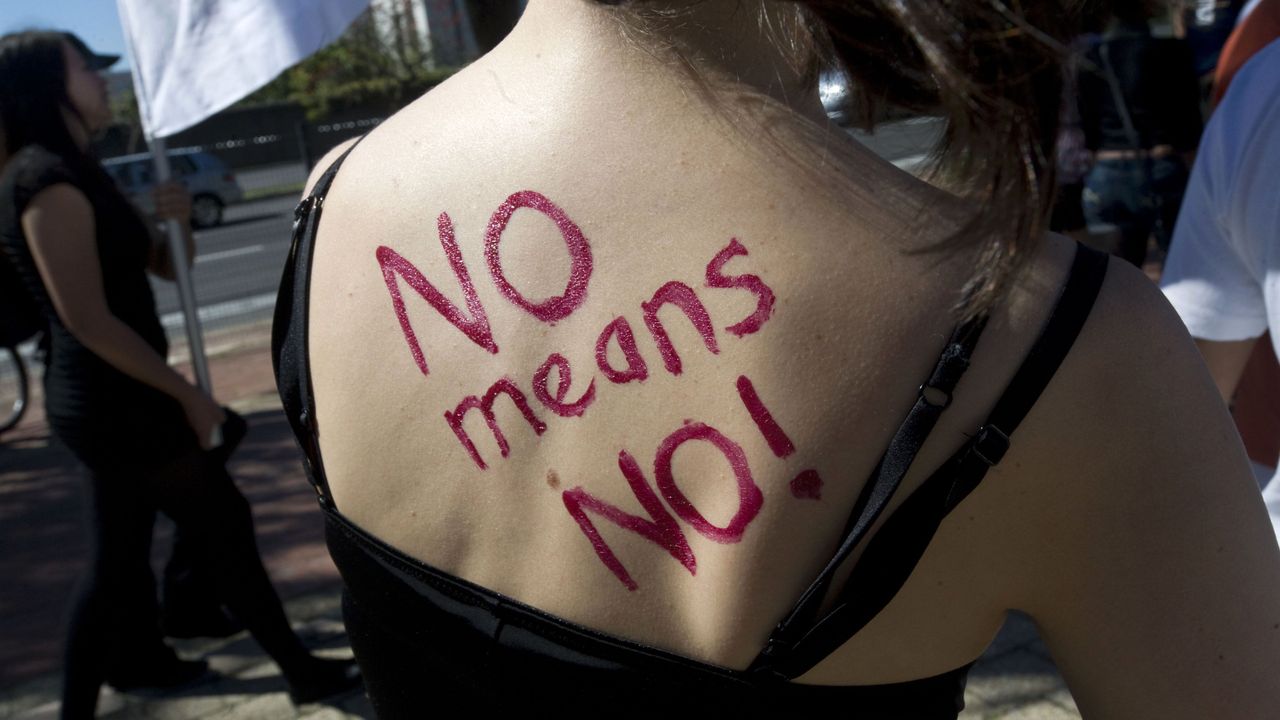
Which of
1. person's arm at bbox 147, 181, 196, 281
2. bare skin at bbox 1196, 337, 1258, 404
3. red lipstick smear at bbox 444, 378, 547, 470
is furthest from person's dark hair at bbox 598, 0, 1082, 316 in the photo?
person's arm at bbox 147, 181, 196, 281

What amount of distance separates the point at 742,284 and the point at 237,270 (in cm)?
1485

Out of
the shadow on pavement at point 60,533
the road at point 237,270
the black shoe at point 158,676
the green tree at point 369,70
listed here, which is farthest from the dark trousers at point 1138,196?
the green tree at point 369,70

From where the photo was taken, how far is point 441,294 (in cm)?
101

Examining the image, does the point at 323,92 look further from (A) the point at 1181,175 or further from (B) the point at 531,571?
(B) the point at 531,571

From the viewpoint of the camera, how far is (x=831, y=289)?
2.82ft

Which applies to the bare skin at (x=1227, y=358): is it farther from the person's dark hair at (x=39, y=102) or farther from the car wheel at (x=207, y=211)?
the car wheel at (x=207, y=211)

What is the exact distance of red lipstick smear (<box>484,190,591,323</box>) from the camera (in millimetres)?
943

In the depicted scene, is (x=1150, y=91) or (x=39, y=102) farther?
(x=1150, y=91)

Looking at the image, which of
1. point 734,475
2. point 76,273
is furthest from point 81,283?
point 734,475

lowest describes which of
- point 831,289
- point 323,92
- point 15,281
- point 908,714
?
point 323,92

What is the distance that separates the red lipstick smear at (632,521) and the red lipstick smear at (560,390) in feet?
0.18

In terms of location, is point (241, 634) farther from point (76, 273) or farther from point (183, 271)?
point (76, 273)

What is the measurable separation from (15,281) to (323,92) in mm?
26255

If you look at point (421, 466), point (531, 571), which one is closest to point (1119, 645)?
point (531, 571)
